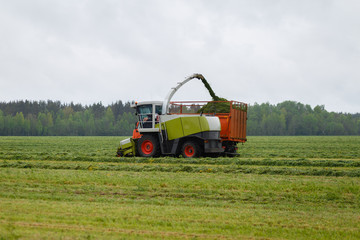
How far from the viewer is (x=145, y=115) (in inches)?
963

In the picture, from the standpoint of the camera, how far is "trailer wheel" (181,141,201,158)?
77.5 feet

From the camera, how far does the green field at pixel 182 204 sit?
26.5 feet

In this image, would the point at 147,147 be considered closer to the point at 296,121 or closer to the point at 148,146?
the point at 148,146

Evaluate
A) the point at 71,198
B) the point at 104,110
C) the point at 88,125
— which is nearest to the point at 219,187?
the point at 71,198

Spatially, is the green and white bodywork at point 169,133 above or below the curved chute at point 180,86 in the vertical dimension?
below

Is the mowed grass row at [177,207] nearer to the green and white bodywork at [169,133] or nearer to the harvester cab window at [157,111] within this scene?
the green and white bodywork at [169,133]

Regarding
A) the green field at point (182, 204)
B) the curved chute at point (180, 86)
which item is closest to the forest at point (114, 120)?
the curved chute at point (180, 86)

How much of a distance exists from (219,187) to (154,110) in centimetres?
1166

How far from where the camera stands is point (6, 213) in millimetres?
9117

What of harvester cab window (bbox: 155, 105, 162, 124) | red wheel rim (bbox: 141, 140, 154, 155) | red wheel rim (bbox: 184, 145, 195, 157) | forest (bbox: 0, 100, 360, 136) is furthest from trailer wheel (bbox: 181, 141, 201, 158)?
forest (bbox: 0, 100, 360, 136)

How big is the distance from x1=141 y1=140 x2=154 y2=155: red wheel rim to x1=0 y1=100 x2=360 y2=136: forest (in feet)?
358

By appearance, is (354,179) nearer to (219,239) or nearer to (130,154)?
(219,239)

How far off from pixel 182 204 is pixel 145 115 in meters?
14.1

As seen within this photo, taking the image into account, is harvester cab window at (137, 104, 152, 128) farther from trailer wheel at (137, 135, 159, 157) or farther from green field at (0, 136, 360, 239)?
green field at (0, 136, 360, 239)
